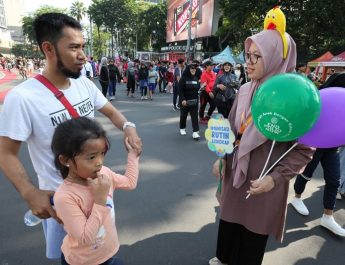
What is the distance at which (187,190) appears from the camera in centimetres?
394

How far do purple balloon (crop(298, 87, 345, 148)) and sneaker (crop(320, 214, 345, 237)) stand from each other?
1.56 meters

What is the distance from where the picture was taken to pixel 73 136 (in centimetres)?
134

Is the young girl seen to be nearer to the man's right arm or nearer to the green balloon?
the man's right arm

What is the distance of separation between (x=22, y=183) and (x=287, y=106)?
140 centimetres

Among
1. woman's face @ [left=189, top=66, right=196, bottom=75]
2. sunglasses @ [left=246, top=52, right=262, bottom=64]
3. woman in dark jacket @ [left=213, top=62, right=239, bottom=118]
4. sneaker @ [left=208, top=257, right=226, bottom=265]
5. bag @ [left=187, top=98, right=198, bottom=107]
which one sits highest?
sunglasses @ [left=246, top=52, right=262, bottom=64]

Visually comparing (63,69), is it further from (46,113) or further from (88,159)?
(88,159)

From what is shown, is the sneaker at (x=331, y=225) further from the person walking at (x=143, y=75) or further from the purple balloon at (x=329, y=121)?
the person walking at (x=143, y=75)

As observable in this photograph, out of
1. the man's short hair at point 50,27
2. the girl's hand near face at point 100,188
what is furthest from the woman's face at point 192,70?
the girl's hand near face at point 100,188

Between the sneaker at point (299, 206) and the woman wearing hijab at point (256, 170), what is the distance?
1434 mm

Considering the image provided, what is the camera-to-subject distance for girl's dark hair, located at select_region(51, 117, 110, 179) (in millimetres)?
1335

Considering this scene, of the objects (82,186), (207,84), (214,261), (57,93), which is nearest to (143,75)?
(207,84)

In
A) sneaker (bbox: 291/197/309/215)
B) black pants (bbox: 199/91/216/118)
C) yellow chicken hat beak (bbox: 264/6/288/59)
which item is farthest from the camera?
black pants (bbox: 199/91/216/118)

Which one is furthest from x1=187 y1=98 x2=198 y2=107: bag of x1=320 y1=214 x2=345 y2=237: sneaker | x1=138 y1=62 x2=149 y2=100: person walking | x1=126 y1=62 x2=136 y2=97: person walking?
x1=126 y1=62 x2=136 y2=97: person walking

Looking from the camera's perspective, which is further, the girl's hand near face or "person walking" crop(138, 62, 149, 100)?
"person walking" crop(138, 62, 149, 100)
